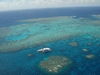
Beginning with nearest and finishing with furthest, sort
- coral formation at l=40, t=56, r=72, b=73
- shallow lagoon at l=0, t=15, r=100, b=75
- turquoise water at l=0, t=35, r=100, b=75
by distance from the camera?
turquoise water at l=0, t=35, r=100, b=75, shallow lagoon at l=0, t=15, r=100, b=75, coral formation at l=40, t=56, r=72, b=73

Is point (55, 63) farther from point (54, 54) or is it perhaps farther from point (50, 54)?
point (50, 54)

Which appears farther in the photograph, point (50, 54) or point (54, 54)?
point (50, 54)

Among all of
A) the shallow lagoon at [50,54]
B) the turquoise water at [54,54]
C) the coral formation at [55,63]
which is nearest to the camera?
the turquoise water at [54,54]

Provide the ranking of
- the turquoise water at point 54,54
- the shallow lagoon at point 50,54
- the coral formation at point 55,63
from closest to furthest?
the turquoise water at point 54,54
the shallow lagoon at point 50,54
the coral formation at point 55,63

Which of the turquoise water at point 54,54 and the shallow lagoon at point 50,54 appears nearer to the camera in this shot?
the turquoise water at point 54,54

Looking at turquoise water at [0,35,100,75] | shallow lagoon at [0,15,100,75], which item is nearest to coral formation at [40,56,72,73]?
shallow lagoon at [0,15,100,75]

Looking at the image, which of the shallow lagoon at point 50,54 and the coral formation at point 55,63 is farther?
the coral formation at point 55,63

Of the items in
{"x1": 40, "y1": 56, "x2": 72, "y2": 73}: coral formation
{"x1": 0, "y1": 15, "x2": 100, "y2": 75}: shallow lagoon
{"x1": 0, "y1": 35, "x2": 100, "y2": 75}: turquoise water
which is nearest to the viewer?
{"x1": 0, "y1": 35, "x2": 100, "y2": 75}: turquoise water

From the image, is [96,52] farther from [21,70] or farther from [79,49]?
[21,70]

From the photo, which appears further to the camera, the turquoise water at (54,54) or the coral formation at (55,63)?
the coral formation at (55,63)

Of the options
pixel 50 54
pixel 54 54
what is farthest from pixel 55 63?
pixel 50 54

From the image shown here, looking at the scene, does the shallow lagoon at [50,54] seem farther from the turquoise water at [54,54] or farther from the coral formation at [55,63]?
the coral formation at [55,63]

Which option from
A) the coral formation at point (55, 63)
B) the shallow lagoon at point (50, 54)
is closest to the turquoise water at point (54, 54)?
the shallow lagoon at point (50, 54)

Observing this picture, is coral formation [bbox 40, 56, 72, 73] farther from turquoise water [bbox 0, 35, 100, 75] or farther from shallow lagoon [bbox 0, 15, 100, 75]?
turquoise water [bbox 0, 35, 100, 75]
